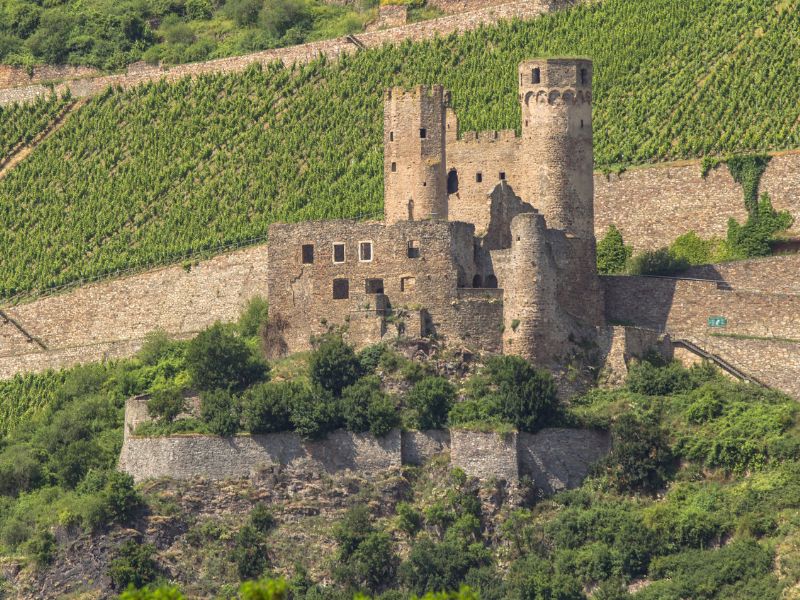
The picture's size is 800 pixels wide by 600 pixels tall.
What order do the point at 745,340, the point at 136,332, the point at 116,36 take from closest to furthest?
1. the point at 745,340
2. the point at 136,332
3. the point at 116,36

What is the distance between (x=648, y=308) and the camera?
71938 mm

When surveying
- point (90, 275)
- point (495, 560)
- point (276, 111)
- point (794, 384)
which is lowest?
point (495, 560)

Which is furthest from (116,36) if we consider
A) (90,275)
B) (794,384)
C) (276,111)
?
(794,384)

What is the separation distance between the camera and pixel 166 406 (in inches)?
2687

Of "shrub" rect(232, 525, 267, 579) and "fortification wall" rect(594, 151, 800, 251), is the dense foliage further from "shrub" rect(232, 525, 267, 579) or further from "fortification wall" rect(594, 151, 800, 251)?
"shrub" rect(232, 525, 267, 579)

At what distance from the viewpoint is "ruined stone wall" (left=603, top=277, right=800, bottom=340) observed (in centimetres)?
7029

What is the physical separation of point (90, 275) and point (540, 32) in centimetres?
1724

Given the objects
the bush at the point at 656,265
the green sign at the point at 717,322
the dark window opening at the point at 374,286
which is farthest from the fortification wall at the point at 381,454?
the bush at the point at 656,265

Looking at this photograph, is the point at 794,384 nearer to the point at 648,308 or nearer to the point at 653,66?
the point at 648,308

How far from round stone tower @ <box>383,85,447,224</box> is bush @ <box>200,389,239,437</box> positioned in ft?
21.3

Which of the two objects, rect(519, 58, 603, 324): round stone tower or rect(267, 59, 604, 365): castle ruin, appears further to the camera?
rect(519, 58, 603, 324): round stone tower

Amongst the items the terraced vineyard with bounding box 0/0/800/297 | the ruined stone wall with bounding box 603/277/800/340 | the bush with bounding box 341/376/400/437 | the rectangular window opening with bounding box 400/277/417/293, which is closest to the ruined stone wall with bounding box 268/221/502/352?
the rectangular window opening with bounding box 400/277/417/293

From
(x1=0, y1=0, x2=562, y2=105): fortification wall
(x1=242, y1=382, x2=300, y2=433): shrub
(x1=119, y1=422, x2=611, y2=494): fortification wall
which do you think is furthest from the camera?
(x1=0, y1=0, x2=562, y2=105): fortification wall

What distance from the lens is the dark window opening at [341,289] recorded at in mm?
69375
